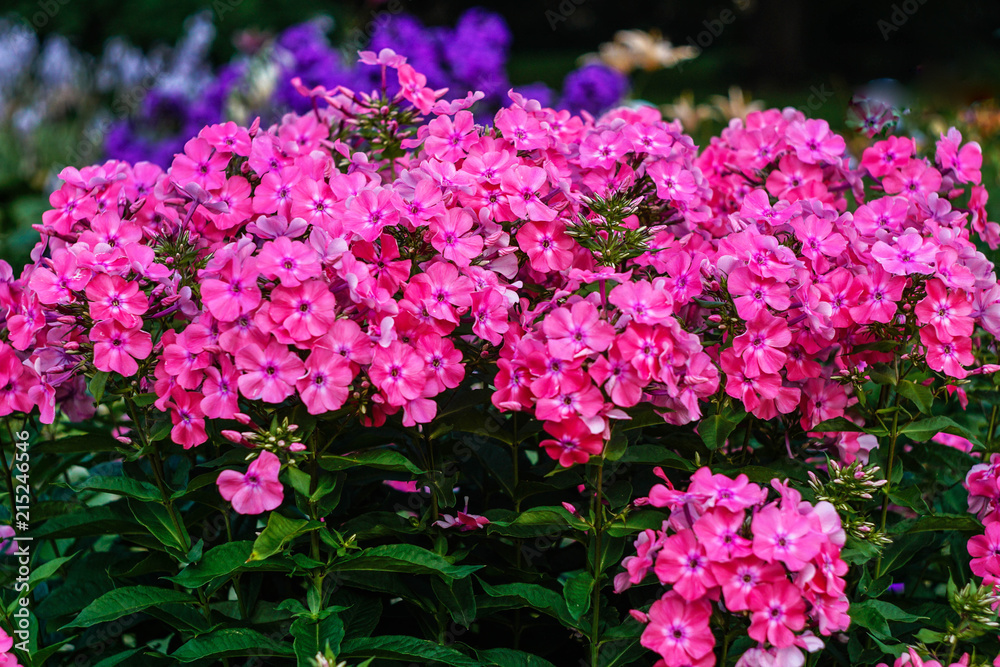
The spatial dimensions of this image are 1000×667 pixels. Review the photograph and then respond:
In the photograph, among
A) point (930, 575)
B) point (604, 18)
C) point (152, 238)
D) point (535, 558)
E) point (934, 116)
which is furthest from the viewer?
point (604, 18)

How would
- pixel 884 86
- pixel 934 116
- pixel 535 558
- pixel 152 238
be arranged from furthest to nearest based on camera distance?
1. pixel 934 116
2. pixel 884 86
3. pixel 535 558
4. pixel 152 238

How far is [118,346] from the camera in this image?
4.88ft

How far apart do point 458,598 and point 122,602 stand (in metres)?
0.58

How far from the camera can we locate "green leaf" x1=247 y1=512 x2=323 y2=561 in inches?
54.7

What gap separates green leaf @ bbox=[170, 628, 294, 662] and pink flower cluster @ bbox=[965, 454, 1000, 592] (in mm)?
1259

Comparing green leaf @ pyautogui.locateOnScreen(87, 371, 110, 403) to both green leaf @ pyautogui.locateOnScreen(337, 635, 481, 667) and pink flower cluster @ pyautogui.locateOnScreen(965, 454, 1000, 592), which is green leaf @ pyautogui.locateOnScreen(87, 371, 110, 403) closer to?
green leaf @ pyautogui.locateOnScreen(337, 635, 481, 667)

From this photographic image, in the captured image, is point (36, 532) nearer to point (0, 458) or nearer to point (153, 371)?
point (0, 458)

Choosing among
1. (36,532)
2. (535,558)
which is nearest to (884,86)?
(535,558)

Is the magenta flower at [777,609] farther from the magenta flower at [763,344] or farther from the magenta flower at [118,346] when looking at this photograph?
the magenta flower at [118,346]

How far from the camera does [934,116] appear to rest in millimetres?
5539

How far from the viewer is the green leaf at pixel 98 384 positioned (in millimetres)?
1460

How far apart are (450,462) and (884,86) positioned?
5.06 feet

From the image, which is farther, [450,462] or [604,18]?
[604,18]

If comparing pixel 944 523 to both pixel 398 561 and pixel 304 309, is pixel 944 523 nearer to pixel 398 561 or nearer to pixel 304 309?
pixel 398 561
